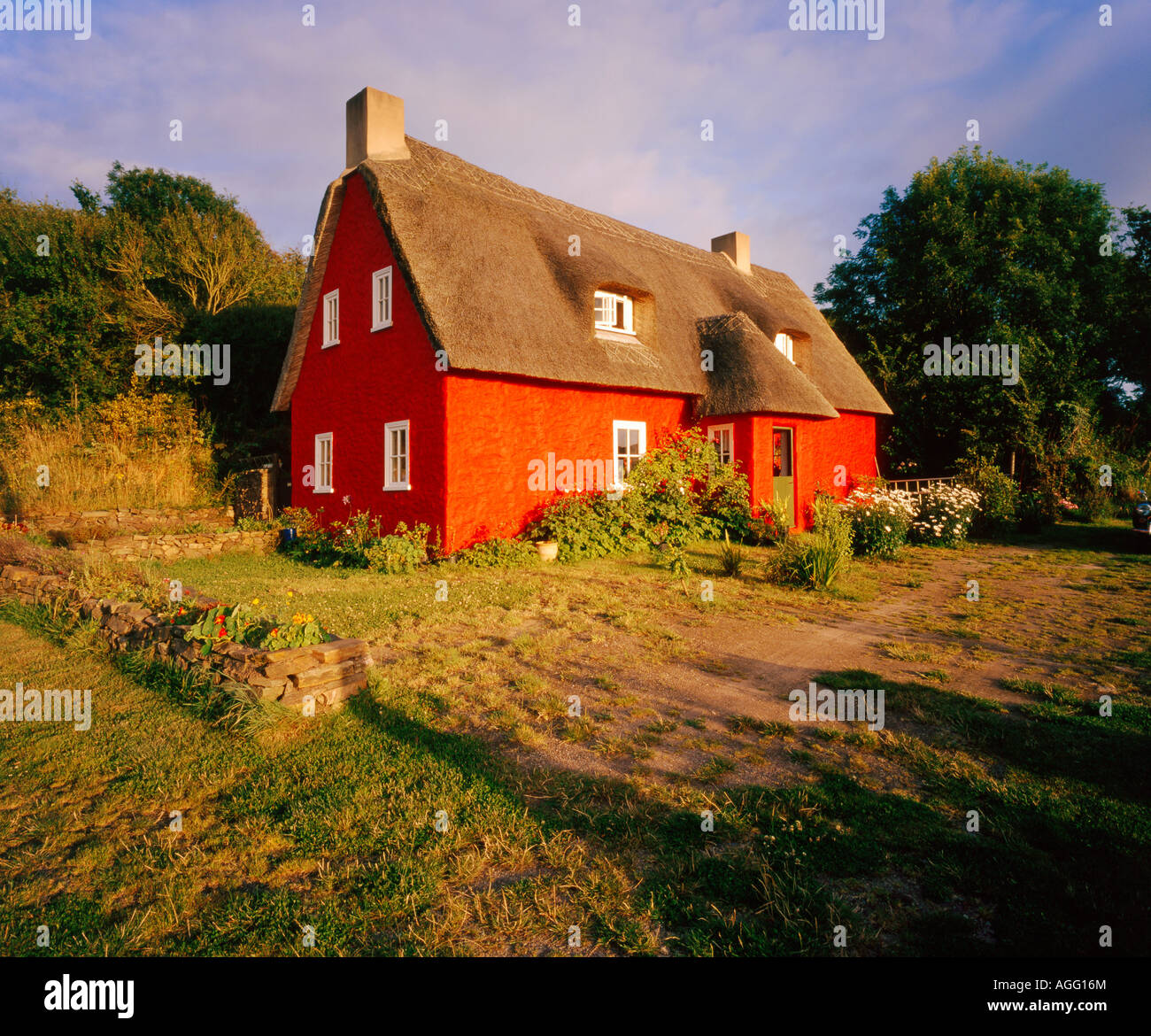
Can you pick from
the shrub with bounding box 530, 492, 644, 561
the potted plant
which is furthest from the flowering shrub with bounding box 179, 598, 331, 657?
the shrub with bounding box 530, 492, 644, 561

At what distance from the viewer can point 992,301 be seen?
20.5m

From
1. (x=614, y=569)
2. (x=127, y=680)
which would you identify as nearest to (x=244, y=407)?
(x=614, y=569)

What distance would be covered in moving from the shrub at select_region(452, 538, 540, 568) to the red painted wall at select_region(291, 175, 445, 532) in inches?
27.6

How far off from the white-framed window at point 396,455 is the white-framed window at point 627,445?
4286mm

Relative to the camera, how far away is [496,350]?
1091 cm

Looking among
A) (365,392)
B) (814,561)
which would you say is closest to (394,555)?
(365,392)

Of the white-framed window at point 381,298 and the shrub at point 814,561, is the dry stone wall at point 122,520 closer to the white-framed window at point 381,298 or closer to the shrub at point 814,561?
the white-framed window at point 381,298

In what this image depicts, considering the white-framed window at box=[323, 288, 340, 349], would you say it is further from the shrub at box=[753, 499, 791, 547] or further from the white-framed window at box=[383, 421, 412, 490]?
the shrub at box=[753, 499, 791, 547]

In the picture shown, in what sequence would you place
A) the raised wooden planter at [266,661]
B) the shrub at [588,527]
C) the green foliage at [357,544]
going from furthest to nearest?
the shrub at [588,527]
the green foliage at [357,544]
the raised wooden planter at [266,661]

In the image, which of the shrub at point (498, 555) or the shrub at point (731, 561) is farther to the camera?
the shrub at point (498, 555)

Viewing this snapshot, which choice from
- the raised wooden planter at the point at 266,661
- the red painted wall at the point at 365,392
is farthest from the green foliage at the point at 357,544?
the raised wooden planter at the point at 266,661

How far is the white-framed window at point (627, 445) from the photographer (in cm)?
1328

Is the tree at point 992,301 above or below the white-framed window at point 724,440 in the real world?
above
